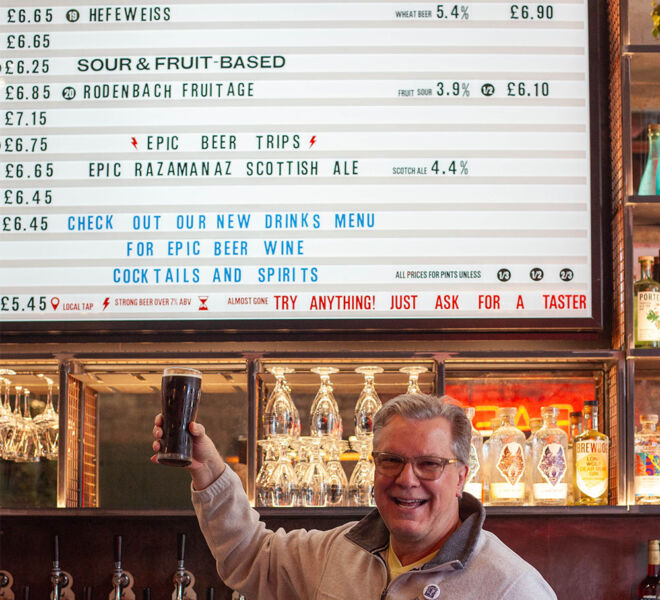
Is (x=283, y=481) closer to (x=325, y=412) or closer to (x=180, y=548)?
(x=325, y=412)

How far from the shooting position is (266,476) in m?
A: 3.26

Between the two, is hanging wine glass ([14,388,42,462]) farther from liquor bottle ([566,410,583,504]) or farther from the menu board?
liquor bottle ([566,410,583,504])

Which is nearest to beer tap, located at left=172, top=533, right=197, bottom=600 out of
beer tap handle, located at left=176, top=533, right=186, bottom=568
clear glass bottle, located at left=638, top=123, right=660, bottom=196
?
beer tap handle, located at left=176, top=533, right=186, bottom=568

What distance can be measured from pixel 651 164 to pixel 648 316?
52 centimetres

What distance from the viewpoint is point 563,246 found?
11.2 feet

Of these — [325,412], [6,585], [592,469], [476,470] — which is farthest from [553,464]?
[6,585]

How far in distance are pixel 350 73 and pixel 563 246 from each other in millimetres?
886

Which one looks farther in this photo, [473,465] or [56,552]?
[56,552]

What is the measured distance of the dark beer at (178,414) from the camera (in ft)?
7.36

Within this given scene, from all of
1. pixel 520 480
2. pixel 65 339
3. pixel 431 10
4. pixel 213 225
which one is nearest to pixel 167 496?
pixel 65 339

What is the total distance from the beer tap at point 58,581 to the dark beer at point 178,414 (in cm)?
129

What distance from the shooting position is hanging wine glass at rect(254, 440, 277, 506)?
322 centimetres

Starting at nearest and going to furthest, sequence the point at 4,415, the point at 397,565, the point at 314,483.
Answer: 1. the point at 397,565
2. the point at 314,483
3. the point at 4,415

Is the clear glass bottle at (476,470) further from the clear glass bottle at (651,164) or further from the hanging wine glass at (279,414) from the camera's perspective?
the clear glass bottle at (651,164)
